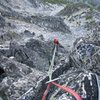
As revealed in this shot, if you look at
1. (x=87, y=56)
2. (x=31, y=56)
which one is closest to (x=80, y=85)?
(x=87, y=56)

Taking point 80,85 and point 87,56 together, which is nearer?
point 80,85

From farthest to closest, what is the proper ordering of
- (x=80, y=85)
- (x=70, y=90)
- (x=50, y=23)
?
(x=50, y=23)
(x=80, y=85)
(x=70, y=90)

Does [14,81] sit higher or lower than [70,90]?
lower

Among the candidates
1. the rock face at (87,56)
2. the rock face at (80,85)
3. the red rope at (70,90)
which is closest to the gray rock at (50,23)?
the rock face at (87,56)

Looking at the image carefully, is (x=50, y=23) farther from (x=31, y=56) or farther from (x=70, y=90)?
(x=70, y=90)

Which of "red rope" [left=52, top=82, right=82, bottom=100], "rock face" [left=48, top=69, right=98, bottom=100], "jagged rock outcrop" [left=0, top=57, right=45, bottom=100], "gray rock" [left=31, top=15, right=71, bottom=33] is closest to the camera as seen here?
"red rope" [left=52, top=82, right=82, bottom=100]

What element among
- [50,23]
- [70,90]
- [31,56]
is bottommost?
[31,56]

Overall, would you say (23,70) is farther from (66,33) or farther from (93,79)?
(66,33)

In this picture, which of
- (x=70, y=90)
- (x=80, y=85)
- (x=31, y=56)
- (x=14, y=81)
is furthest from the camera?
(x=31, y=56)

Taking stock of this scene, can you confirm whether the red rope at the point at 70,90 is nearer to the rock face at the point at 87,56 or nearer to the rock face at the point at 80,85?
the rock face at the point at 80,85

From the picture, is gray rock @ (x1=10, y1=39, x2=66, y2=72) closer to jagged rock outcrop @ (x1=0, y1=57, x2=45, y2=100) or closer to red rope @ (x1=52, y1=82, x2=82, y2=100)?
jagged rock outcrop @ (x1=0, y1=57, x2=45, y2=100)

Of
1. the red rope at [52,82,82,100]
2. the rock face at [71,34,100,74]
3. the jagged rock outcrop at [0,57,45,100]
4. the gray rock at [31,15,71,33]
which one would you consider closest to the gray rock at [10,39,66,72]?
the jagged rock outcrop at [0,57,45,100]
